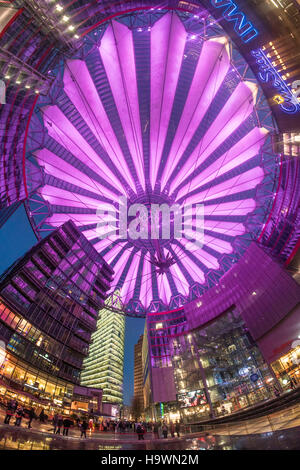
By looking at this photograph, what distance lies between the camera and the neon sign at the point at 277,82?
14.8 meters

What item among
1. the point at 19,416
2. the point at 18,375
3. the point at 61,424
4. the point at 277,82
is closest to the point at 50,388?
the point at 18,375

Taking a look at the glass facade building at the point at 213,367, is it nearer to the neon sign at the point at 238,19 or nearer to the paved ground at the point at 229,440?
the paved ground at the point at 229,440

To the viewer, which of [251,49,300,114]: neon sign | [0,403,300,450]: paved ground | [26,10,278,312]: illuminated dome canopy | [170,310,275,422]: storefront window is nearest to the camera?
[0,403,300,450]: paved ground

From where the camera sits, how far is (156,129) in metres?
21.1

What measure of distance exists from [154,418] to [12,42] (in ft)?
163

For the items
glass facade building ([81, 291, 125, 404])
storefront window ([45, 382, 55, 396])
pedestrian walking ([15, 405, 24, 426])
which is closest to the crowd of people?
pedestrian walking ([15, 405, 24, 426])

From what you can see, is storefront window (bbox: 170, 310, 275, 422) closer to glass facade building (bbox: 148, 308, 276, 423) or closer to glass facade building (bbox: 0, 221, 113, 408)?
glass facade building (bbox: 148, 308, 276, 423)

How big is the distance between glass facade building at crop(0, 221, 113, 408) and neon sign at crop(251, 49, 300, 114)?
32.4 meters

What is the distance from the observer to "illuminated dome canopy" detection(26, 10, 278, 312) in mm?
16531

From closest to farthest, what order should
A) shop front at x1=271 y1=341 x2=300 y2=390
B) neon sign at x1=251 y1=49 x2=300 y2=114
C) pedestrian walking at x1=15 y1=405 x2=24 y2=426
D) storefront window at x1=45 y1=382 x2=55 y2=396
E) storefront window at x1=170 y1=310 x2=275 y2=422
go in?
1. pedestrian walking at x1=15 y1=405 x2=24 y2=426
2. neon sign at x1=251 y1=49 x2=300 y2=114
3. shop front at x1=271 y1=341 x2=300 y2=390
4. storefront window at x1=45 y1=382 x2=55 y2=396
5. storefront window at x1=170 y1=310 x2=275 y2=422

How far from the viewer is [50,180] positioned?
25.5 metres

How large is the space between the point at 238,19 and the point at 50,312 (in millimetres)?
36609

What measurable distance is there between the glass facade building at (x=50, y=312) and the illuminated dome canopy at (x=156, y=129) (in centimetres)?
572

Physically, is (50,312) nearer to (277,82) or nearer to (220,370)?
(220,370)
